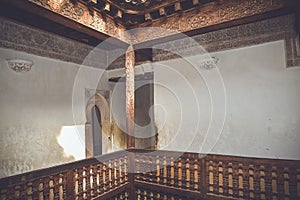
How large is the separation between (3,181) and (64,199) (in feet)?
2.62

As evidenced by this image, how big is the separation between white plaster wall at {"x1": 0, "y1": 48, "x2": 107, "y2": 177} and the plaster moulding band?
0.25 ft

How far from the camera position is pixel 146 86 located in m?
7.98

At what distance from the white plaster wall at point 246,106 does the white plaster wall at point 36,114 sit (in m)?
2.23

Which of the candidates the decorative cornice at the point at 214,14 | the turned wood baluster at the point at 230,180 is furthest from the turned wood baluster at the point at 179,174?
the decorative cornice at the point at 214,14

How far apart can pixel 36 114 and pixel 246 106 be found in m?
4.05

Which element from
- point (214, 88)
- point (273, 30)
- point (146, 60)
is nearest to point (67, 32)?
point (146, 60)

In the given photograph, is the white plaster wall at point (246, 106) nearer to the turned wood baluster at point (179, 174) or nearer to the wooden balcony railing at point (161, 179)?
the wooden balcony railing at point (161, 179)

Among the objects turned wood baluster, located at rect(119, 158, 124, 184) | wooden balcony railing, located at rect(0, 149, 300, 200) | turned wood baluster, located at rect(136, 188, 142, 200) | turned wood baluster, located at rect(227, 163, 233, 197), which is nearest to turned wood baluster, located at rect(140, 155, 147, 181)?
wooden balcony railing, located at rect(0, 149, 300, 200)

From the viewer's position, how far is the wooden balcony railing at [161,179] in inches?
106

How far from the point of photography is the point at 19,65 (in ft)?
12.6

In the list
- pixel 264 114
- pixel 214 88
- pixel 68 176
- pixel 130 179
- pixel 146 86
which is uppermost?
pixel 146 86

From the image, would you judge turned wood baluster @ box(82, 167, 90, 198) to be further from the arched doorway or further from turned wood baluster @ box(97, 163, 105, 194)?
the arched doorway

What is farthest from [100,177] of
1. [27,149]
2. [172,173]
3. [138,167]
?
[27,149]

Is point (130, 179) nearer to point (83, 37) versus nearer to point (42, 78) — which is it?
point (42, 78)
